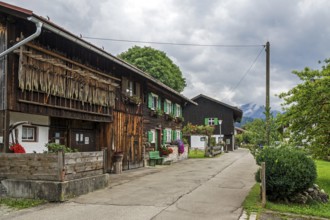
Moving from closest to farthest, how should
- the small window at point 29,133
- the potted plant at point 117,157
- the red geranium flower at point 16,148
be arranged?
the red geranium flower at point 16,148, the small window at point 29,133, the potted plant at point 117,157

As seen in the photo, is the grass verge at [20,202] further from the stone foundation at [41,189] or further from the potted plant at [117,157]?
the potted plant at [117,157]

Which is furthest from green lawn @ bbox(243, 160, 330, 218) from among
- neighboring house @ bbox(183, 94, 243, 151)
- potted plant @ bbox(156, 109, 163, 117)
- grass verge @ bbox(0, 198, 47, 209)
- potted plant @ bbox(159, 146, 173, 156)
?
neighboring house @ bbox(183, 94, 243, 151)

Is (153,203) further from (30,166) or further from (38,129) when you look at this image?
(38,129)

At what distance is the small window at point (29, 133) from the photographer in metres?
12.1

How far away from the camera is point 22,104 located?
36.9 feet

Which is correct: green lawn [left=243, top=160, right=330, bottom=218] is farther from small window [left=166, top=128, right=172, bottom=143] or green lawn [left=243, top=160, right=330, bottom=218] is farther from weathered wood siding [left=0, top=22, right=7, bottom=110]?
small window [left=166, top=128, right=172, bottom=143]

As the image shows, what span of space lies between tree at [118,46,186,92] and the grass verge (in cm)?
3669

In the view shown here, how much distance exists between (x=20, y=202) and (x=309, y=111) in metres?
10.4

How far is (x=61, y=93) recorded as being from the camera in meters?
12.9

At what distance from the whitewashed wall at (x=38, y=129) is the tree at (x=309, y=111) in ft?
29.0

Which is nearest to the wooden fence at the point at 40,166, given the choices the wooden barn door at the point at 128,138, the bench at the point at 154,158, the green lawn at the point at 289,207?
the green lawn at the point at 289,207

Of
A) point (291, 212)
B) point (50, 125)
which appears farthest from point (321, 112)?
point (50, 125)

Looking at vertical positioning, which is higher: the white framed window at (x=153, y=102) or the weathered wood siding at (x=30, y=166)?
the white framed window at (x=153, y=102)

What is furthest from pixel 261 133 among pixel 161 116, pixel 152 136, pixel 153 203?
pixel 161 116
